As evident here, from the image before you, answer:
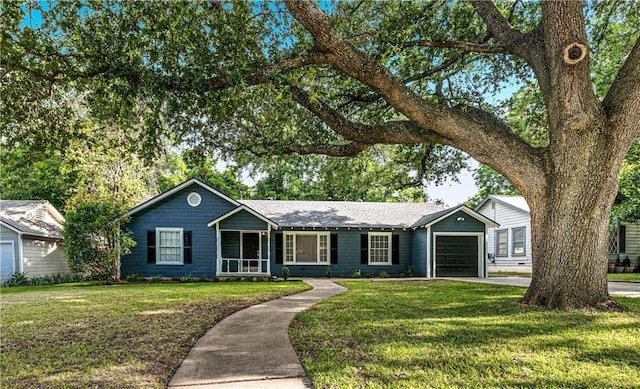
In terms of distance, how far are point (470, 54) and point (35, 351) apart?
1065cm

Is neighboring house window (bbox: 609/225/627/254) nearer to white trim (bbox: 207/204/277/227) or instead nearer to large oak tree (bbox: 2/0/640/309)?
large oak tree (bbox: 2/0/640/309)

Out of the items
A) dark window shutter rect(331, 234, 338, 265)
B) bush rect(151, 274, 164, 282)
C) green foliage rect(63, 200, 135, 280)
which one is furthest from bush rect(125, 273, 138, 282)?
dark window shutter rect(331, 234, 338, 265)

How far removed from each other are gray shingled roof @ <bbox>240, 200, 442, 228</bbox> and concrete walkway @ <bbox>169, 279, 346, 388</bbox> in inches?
468

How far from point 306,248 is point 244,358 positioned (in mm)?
14839

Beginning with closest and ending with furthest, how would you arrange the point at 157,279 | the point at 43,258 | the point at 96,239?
the point at 96,239
the point at 157,279
the point at 43,258

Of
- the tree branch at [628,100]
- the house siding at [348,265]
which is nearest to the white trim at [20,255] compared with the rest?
the house siding at [348,265]

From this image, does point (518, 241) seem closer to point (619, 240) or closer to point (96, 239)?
point (619, 240)

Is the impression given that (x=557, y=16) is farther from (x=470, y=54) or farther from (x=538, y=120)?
(x=538, y=120)

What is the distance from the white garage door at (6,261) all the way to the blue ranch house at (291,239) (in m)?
4.39

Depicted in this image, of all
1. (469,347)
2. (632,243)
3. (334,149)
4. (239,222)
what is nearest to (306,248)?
(239,222)

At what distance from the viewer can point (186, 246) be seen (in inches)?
685

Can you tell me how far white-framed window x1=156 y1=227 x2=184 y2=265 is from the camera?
17.3 metres

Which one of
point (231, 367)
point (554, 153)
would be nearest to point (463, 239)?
point (554, 153)

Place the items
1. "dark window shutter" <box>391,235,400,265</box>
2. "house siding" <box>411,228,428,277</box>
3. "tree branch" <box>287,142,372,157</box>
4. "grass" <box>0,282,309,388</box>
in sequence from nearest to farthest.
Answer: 1. "grass" <box>0,282,309,388</box>
2. "tree branch" <box>287,142,372,157</box>
3. "house siding" <box>411,228,428,277</box>
4. "dark window shutter" <box>391,235,400,265</box>
